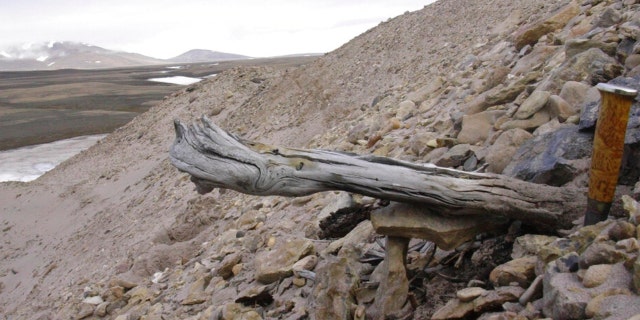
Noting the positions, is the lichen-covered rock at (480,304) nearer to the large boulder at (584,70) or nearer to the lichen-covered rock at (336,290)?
the lichen-covered rock at (336,290)

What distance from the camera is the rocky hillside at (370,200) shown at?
3516mm

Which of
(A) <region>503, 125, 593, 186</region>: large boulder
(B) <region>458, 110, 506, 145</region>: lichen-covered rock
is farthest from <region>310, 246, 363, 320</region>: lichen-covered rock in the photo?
(B) <region>458, 110, 506, 145</region>: lichen-covered rock

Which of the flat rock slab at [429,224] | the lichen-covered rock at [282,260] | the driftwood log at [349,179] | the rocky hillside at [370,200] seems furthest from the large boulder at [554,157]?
the lichen-covered rock at [282,260]

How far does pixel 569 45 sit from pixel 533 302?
3.98 metres

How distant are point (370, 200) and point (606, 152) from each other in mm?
2599

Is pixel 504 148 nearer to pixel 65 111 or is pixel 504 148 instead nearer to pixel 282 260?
pixel 282 260

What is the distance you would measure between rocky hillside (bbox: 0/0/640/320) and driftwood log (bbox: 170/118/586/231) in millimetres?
223

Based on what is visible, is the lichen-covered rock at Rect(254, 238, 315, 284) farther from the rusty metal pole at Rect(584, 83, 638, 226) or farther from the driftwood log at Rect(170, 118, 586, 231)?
the rusty metal pole at Rect(584, 83, 638, 226)

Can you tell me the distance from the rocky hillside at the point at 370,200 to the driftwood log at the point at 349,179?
0.22 meters

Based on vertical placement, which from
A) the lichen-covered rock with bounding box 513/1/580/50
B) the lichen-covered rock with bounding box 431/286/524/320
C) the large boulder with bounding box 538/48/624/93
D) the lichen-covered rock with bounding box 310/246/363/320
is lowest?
the lichen-covered rock with bounding box 310/246/363/320

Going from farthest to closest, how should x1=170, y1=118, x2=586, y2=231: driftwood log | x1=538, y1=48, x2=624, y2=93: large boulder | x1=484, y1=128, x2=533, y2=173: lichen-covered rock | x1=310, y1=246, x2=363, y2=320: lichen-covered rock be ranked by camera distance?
x1=538, y1=48, x2=624, y2=93: large boulder < x1=484, y1=128, x2=533, y2=173: lichen-covered rock < x1=310, y1=246, x2=363, y2=320: lichen-covered rock < x1=170, y1=118, x2=586, y2=231: driftwood log

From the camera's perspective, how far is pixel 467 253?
13.9 ft

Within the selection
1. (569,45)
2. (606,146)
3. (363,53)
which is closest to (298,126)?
(363,53)

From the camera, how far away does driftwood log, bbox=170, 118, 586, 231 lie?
12.6 feet
